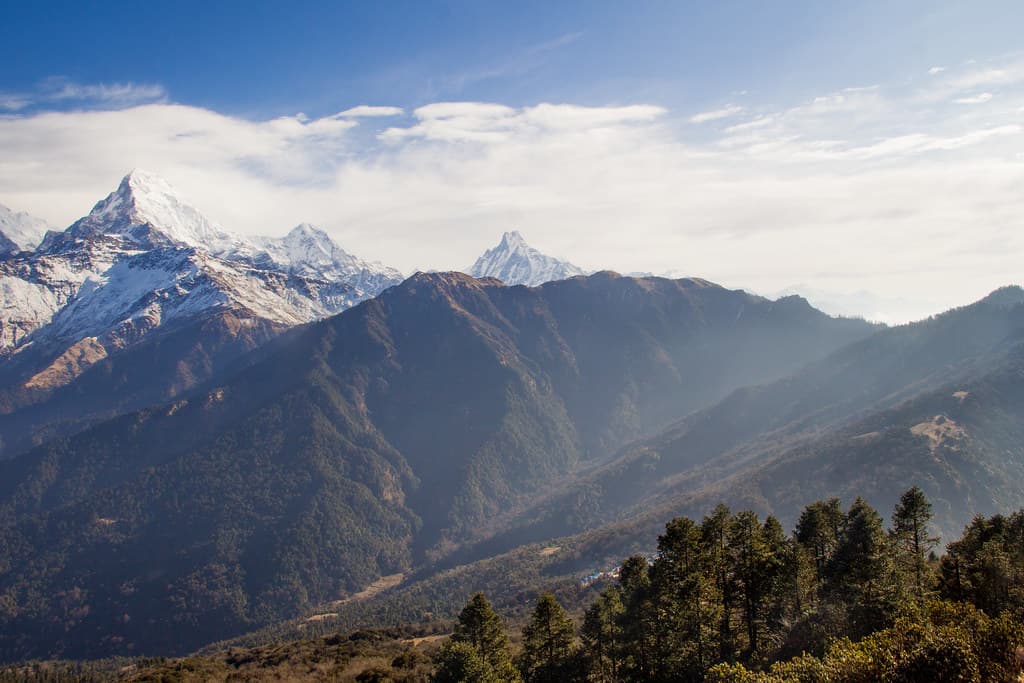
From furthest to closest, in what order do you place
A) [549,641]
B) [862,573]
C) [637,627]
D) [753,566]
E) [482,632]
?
1. [549,641]
2. [482,632]
3. [637,627]
4. [753,566]
5. [862,573]

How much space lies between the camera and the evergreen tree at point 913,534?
61.8m

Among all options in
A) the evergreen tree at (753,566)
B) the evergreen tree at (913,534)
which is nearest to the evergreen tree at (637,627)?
the evergreen tree at (753,566)

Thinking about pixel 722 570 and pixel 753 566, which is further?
pixel 722 570

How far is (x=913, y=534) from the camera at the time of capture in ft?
219

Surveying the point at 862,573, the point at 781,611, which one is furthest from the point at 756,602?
the point at 862,573

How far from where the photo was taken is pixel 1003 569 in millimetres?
50812

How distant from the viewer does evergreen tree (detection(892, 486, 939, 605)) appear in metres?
61.8

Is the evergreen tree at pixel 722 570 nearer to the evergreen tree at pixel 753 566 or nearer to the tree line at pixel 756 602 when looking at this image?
the tree line at pixel 756 602

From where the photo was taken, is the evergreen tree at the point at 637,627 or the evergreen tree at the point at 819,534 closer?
the evergreen tree at the point at 637,627

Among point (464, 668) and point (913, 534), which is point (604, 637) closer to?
point (464, 668)

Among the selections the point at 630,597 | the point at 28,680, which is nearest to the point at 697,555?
the point at 630,597

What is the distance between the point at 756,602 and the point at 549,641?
25.7 metres

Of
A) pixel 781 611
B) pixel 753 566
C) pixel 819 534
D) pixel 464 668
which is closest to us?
pixel 753 566

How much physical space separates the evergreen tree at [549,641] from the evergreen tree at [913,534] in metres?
37.9
